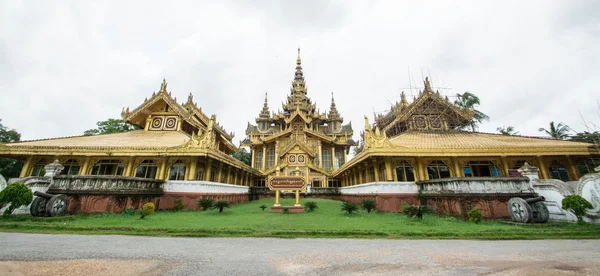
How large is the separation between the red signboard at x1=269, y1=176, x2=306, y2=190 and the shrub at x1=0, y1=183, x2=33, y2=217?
9.30 metres

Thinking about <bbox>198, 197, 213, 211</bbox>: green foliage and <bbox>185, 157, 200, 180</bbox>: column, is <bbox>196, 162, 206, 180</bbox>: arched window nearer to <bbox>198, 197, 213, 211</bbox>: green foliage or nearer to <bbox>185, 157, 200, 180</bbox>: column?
<bbox>185, 157, 200, 180</bbox>: column

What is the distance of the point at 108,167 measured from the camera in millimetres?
15227

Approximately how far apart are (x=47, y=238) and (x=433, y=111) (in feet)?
72.7

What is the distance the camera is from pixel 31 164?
14.9 metres

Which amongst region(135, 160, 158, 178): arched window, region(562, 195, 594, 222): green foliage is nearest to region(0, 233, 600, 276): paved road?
region(562, 195, 594, 222): green foliage

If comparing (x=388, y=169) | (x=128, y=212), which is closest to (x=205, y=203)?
(x=128, y=212)

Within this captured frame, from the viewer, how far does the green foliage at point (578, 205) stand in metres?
7.34

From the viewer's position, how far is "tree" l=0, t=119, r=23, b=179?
26328mm

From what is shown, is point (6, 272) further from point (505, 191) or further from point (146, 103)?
point (146, 103)

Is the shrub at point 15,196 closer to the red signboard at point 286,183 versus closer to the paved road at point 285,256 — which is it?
the paved road at point 285,256

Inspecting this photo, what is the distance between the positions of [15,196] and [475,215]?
1648cm

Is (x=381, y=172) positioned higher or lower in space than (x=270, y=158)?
lower

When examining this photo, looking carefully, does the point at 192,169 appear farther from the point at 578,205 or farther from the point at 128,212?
the point at 578,205

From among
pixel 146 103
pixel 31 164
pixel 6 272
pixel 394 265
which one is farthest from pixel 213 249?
pixel 31 164
